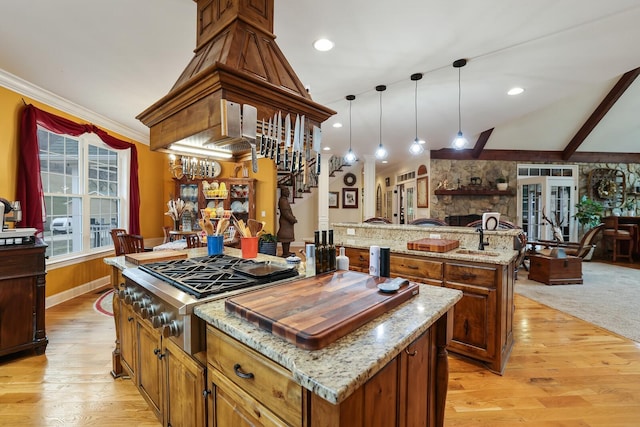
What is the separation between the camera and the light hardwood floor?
1.79 m

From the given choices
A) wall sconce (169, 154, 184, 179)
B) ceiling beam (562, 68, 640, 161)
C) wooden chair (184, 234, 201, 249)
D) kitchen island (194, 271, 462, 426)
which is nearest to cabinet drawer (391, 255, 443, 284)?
kitchen island (194, 271, 462, 426)

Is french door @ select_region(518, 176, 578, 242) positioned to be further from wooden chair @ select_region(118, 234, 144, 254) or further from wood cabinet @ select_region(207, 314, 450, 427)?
wooden chair @ select_region(118, 234, 144, 254)

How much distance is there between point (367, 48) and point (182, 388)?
290cm

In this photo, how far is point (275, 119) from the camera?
4.60ft

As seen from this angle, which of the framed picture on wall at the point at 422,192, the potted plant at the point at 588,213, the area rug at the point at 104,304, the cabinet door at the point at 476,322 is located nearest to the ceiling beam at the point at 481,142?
the framed picture on wall at the point at 422,192

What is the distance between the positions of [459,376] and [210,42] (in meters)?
2.90

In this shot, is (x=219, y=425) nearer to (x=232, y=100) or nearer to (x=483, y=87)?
(x=232, y=100)

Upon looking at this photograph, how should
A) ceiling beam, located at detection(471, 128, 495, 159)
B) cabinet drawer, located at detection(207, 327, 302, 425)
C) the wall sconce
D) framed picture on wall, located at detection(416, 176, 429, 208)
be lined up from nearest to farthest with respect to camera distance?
cabinet drawer, located at detection(207, 327, 302, 425) < the wall sconce < ceiling beam, located at detection(471, 128, 495, 159) < framed picture on wall, located at detection(416, 176, 429, 208)

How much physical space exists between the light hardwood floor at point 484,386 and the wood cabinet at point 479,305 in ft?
0.52

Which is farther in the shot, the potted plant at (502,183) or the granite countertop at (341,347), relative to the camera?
the potted plant at (502,183)

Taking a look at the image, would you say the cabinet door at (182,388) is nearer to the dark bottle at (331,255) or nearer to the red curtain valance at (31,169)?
the dark bottle at (331,255)

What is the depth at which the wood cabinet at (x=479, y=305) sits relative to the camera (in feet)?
7.18

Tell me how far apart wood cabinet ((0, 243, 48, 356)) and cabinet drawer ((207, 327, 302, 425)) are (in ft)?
8.03

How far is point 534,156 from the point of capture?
740 centimetres
